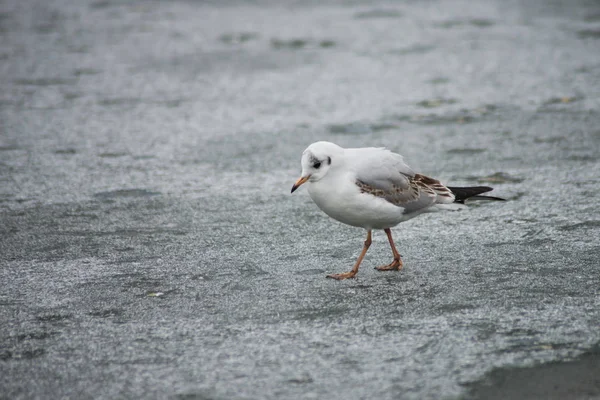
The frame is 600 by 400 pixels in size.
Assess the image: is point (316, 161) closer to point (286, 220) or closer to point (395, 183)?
point (395, 183)

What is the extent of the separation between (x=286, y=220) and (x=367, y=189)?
4.05ft

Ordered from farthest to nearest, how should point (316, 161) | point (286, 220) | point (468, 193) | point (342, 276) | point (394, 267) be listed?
point (286, 220)
point (468, 193)
point (394, 267)
point (342, 276)
point (316, 161)

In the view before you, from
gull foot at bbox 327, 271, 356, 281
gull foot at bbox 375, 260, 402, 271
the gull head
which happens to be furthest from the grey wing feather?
gull foot at bbox 327, 271, 356, 281

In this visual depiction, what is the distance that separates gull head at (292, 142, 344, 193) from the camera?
459cm

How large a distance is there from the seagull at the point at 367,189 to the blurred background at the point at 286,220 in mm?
335

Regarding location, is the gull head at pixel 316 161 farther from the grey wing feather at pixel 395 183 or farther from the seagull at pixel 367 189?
the grey wing feather at pixel 395 183

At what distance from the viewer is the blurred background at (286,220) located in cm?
367

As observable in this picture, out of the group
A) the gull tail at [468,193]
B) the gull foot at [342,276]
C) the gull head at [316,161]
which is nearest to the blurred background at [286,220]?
the gull foot at [342,276]

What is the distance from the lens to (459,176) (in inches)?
260

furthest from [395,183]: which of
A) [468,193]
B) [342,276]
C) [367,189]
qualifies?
[342,276]

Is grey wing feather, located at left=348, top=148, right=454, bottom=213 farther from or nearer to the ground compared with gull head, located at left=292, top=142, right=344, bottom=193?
nearer to the ground

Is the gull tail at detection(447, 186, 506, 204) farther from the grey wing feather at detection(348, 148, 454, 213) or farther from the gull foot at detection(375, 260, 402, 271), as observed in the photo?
the gull foot at detection(375, 260, 402, 271)

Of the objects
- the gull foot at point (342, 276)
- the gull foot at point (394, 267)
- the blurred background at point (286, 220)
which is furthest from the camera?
the gull foot at point (394, 267)

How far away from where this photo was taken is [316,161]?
4605mm
